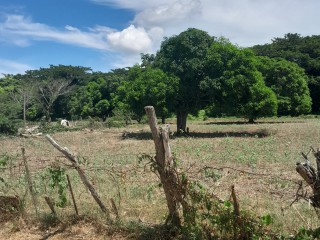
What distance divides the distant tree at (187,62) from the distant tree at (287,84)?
20.8m

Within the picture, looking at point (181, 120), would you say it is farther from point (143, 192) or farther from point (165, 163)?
point (165, 163)

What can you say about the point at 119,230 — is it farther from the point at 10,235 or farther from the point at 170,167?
the point at 10,235

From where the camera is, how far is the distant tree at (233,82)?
994 inches

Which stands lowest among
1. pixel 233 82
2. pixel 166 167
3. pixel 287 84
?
pixel 166 167

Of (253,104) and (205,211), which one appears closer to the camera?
(205,211)

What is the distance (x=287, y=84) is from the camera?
46.2 meters

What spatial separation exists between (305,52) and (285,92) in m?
18.2

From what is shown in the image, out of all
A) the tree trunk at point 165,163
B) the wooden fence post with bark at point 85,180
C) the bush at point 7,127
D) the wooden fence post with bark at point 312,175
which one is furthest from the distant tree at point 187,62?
the wooden fence post with bark at point 312,175

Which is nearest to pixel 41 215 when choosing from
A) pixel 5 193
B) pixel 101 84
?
pixel 5 193

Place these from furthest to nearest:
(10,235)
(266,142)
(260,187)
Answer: (266,142) < (260,187) < (10,235)

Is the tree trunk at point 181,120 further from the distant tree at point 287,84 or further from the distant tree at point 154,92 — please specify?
the distant tree at point 287,84

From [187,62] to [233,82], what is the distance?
345 cm

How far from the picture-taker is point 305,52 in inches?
2404

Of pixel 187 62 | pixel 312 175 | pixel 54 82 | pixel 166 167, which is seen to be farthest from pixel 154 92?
pixel 54 82
